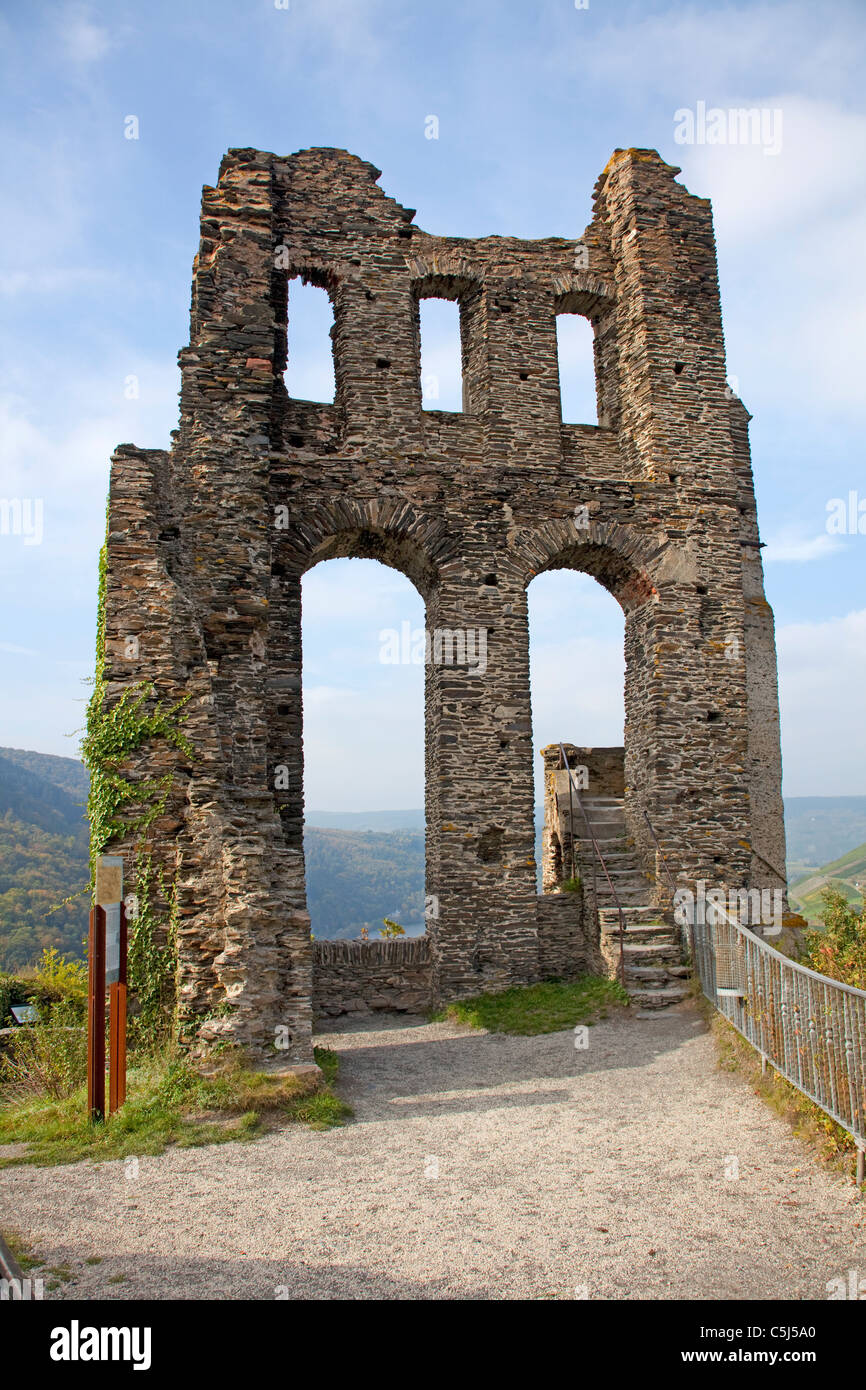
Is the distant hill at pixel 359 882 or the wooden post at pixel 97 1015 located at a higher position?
the wooden post at pixel 97 1015

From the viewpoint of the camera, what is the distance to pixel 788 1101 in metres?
6.80

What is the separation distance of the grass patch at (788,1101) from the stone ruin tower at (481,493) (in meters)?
3.62

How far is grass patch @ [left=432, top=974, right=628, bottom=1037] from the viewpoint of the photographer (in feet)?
34.4

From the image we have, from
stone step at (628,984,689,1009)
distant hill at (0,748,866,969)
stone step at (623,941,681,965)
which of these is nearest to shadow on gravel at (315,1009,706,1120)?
stone step at (628,984,689,1009)

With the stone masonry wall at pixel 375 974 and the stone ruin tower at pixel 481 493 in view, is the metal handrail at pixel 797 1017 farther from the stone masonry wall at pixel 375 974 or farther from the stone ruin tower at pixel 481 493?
the stone masonry wall at pixel 375 974

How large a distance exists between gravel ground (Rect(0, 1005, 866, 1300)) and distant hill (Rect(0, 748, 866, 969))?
2614 centimetres

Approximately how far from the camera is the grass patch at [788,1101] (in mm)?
5852

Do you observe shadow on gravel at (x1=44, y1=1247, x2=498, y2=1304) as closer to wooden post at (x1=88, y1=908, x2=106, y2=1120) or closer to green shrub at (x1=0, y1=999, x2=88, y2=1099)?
wooden post at (x1=88, y1=908, x2=106, y2=1120)

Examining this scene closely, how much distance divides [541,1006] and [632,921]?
63.7 inches

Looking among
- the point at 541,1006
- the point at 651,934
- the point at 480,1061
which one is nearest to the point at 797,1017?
the point at 480,1061

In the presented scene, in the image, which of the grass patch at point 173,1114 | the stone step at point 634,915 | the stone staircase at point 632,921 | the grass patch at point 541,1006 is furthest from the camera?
the stone step at point 634,915

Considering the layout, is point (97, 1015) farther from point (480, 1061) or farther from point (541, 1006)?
point (541, 1006)

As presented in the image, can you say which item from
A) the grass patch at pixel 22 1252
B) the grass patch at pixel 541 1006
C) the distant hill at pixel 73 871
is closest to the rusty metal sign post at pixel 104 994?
the grass patch at pixel 22 1252
